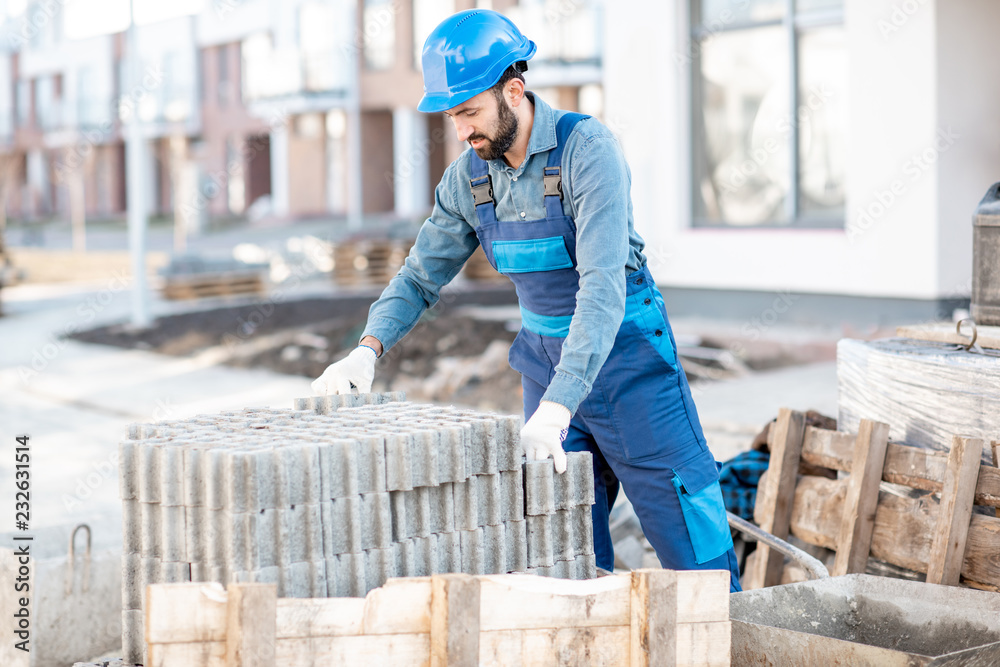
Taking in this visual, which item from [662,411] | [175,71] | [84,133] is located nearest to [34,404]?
[662,411]

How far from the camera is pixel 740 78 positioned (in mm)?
11258

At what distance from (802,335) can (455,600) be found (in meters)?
8.17

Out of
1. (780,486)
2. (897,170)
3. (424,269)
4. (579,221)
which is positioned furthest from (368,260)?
(579,221)

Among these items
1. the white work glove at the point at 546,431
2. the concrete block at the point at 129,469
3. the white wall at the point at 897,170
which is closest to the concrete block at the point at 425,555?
the white work glove at the point at 546,431

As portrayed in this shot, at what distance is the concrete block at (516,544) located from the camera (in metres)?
2.89

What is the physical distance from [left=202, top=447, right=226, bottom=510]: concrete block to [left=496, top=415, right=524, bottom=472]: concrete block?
2.37 ft

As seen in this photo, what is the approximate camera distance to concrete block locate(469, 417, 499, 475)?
280 centimetres

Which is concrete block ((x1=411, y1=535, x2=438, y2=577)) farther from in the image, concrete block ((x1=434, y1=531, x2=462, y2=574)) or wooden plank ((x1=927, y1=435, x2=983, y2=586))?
wooden plank ((x1=927, y1=435, x2=983, y2=586))

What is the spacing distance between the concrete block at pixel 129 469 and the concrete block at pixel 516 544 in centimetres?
95

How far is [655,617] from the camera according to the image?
2584mm

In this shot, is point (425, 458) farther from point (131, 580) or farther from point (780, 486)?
point (780, 486)

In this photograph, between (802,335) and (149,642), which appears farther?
(802,335)

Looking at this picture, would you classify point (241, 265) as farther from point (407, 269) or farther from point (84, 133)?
point (84, 133)

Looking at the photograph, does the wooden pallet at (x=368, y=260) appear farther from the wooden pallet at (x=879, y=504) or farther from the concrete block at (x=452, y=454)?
the concrete block at (x=452, y=454)
